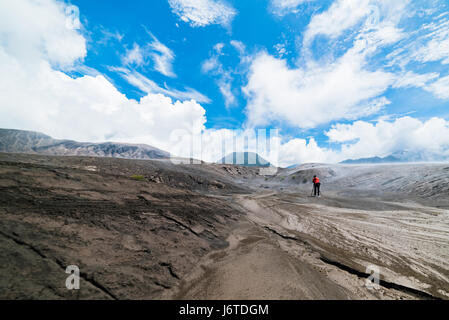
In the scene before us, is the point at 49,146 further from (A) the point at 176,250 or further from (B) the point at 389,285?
(B) the point at 389,285

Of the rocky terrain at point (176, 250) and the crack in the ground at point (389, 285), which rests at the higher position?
the rocky terrain at point (176, 250)

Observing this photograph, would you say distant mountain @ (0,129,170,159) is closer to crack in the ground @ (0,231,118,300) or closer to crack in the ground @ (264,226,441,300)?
crack in the ground @ (0,231,118,300)

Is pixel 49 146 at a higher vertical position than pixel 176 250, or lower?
higher

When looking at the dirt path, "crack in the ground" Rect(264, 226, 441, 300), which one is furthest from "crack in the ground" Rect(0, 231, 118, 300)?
"crack in the ground" Rect(264, 226, 441, 300)

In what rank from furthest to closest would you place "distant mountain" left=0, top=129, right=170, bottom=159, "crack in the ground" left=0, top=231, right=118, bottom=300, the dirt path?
"distant mountain" left=0, top=129, right=170, bottom=159 < the dirt path < "crack in the ground" left=0, top=231, right=118, bottom=300

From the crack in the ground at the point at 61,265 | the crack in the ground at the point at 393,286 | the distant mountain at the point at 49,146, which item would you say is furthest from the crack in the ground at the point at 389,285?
the distant mountain at the point at 49,146

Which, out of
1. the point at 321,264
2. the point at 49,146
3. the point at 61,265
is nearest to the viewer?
the point at 61,265

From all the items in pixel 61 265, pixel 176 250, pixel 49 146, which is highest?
pixel 49 146

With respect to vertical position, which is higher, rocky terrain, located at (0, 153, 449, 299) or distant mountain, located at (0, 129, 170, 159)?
distant mountain, located at (0, 129, 170, 159)

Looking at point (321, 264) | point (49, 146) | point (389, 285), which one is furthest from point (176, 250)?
point (49, 146)

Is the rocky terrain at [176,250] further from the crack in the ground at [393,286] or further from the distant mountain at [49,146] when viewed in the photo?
the distant mountain at [49,146]

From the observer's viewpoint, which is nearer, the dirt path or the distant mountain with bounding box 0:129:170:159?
the dirt path

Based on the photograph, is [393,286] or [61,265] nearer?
[61,265]
